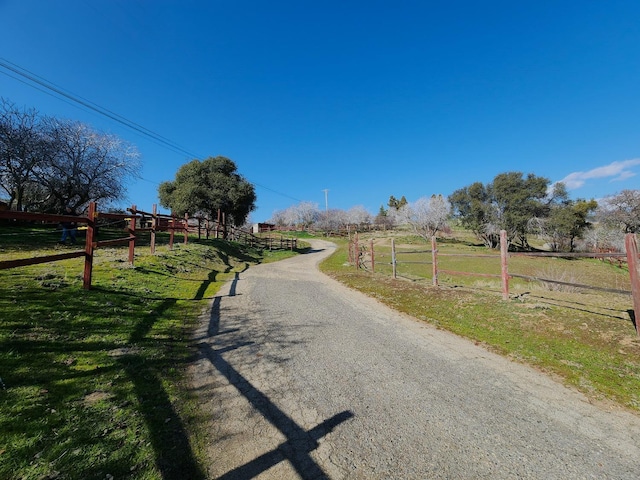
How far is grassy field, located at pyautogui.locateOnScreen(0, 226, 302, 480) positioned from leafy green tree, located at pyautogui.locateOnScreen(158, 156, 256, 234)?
60.9ft

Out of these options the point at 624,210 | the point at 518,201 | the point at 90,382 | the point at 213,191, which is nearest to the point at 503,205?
the point at 518,201

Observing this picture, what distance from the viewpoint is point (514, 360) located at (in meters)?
3.87

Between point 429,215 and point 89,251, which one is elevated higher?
point 429,215

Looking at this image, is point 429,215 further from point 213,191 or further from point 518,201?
point 213,191

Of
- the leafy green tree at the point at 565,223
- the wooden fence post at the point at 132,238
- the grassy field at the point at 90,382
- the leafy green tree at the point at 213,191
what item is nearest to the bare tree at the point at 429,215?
the leafy green tree at the point at 565,223

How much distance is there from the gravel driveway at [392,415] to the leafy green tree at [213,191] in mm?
20589

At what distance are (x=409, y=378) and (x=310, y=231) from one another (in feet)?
171

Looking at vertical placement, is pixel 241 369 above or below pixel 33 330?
below

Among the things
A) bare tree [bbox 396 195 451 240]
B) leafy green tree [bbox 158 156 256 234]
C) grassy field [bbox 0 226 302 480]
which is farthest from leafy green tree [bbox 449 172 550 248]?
grassy field [bbox 0 226 302 480]

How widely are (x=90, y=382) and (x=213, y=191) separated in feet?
74.8

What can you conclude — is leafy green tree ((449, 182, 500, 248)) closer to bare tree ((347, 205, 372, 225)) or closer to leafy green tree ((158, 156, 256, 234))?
leafy green tree ((158, 156, 256, 234))

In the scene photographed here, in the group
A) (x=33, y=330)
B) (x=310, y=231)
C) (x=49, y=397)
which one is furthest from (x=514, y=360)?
(x=310, y=231)

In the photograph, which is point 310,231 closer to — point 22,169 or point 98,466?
point 22,169

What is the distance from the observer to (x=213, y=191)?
23906mm
